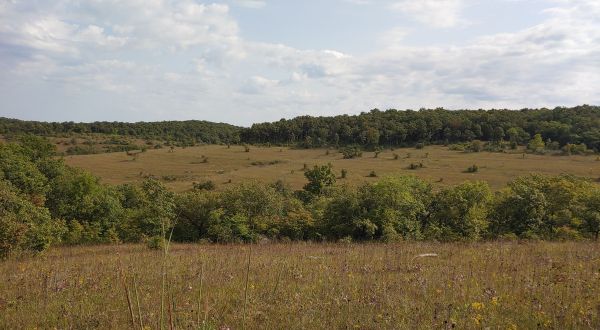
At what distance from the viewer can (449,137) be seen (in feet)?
462

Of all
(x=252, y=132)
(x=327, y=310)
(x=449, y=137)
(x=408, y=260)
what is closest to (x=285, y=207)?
(x=408, y=260)

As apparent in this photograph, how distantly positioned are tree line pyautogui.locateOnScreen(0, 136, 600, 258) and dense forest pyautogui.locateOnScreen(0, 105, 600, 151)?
330 feet

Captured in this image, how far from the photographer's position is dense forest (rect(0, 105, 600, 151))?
125 m

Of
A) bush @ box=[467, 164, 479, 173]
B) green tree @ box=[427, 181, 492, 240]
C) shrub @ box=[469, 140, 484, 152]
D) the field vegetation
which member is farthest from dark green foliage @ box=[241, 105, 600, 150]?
green tree @ box=[427, 181, 492, 240]

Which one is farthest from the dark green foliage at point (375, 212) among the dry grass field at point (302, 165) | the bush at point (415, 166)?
the bush at point (415, 166)

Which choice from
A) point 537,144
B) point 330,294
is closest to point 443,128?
point 537,144

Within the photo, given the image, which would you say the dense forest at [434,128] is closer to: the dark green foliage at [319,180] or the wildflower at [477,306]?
the dark green foliage at [319,180]

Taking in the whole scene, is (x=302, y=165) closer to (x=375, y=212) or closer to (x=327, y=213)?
(x=327, y=213)

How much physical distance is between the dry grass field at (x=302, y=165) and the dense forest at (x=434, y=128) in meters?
11.8

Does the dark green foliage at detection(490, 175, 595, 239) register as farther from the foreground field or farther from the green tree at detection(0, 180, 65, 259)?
the green tree at detection(0, 180, 65, 259)

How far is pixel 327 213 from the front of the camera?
96.4 feet

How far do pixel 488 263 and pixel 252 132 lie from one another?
17894 cm

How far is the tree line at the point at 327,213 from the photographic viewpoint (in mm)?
24641

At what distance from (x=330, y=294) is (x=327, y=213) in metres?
21.9
